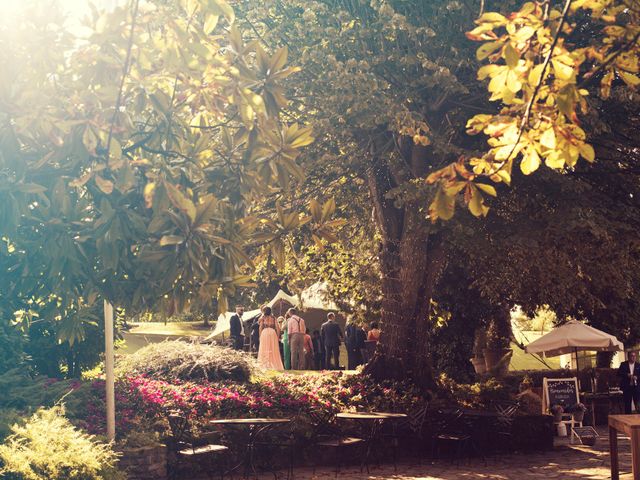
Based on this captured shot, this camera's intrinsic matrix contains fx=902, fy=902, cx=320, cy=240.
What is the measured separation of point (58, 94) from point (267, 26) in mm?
10731

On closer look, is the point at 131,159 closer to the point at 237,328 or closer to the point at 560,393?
the point at 560,393

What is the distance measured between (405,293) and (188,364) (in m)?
4.29

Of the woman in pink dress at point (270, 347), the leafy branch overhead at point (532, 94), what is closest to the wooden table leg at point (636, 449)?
the leafy branch overhead at point (532, 94)

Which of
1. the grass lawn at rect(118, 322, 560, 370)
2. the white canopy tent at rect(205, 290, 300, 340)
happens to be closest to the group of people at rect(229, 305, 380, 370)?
the white canopy tent at rect(205, 290, 300, 340)

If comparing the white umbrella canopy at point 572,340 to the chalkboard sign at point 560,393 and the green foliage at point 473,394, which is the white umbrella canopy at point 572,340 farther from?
the green foliage at point 473,394

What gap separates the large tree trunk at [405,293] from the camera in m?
17.1

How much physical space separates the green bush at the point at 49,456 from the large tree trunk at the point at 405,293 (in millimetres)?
9615

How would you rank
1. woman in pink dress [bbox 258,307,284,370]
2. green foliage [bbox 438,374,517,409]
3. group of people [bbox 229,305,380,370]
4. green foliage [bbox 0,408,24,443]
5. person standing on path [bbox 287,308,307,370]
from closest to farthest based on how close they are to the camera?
green foliage [bbox 0,408,24,443] → green foliage [bbox 438,374,517,409] → woman in pink dress [bbox 258,307,284,370] → group of people [bbox 229,305,380,370] → person standing on path [bbox 287,308,307,370]

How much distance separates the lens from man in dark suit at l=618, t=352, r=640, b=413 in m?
20.6

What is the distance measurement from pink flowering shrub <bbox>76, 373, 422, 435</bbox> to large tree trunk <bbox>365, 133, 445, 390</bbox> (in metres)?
0.51

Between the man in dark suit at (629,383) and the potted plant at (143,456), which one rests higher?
the man in dark suit at (629,383)

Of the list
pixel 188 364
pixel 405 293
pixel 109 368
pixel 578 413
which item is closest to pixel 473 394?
pixel 578 413

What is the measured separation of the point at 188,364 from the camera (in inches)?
643

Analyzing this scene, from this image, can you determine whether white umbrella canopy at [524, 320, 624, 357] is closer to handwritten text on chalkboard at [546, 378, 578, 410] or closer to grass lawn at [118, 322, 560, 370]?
handwritten text on chalkboard at [546, 378, 578, 410]
